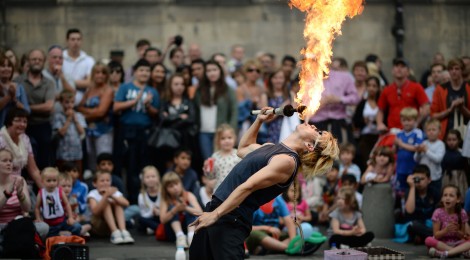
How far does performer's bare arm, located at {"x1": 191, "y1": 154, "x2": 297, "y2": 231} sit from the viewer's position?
322 inches

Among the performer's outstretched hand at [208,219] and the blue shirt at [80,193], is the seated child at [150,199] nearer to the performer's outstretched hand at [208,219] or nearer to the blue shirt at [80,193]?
the blue shirt at [80,193]

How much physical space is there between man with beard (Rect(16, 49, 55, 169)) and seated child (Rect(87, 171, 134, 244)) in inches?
29.1

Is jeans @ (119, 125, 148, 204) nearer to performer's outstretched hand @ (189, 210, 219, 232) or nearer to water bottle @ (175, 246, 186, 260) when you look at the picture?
water bottle @ (175, 246, 186, 260)

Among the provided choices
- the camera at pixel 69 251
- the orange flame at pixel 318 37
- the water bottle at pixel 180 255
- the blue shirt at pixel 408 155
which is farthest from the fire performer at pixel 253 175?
the blue shirt at pixel 408 155

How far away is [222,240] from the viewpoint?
8.41 meters

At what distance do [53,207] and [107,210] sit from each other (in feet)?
2.33

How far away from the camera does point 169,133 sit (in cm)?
1328

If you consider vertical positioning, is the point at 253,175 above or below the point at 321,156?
below

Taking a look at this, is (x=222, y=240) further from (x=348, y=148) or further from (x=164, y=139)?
(x=348, y=148)

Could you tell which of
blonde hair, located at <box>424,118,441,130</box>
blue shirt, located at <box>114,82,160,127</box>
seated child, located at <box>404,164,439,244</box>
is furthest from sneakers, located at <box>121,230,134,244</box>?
blonde hair, located at <box>424,118,441,130</box>

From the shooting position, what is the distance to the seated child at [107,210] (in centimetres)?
1212

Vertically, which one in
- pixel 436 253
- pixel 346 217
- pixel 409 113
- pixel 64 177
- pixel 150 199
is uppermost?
pixel 409 113

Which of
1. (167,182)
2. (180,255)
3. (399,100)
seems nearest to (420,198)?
(399,100)

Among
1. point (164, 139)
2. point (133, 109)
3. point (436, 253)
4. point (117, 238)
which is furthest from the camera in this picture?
point (133, 109)
